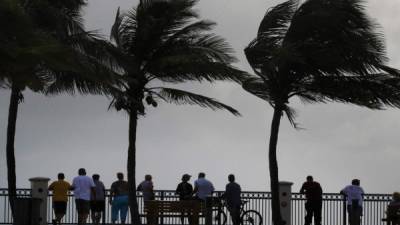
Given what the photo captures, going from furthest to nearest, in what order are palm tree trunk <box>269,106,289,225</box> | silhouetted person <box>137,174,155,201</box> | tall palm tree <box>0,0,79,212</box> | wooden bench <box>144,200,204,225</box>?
palm tree trunk <box>269,106,289,225</box> < silhouetted person <box>137,174,155,201</box> < wooden bench <box>144,200,204,225</box> < tall palm tree <box>0,0,79,212</box>

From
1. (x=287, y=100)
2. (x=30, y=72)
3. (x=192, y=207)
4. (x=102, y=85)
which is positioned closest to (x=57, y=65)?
(x=30, y=72)

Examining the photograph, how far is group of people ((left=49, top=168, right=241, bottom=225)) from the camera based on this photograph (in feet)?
118

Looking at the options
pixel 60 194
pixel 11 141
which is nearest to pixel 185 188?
pixel 60 194

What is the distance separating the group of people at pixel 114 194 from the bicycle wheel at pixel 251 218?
2.96 feet

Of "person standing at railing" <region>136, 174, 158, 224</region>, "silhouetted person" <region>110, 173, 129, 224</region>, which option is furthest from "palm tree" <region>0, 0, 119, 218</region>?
"person standing at railing" <region>136, 174, 158, 224</region>

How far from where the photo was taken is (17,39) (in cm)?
2898

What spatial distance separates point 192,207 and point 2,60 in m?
10.5

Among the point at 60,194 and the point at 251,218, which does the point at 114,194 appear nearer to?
the point at 60,194

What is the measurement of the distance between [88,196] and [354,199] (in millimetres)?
8510

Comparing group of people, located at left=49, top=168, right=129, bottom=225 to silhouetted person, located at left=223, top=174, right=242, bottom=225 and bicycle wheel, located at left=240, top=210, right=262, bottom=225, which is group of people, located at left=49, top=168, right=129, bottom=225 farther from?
bicycle wheel, located at left=240, top=210, right=262, bottom=225

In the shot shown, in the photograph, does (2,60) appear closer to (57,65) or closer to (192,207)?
(57,65)

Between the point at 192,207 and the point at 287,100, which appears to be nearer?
the point at 192,207

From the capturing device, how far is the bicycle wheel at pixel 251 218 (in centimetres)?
3938

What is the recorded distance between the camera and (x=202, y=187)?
38188mm
